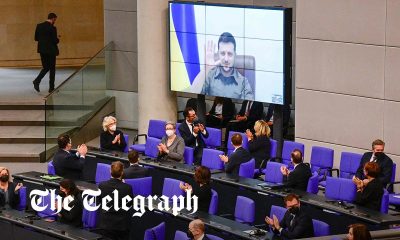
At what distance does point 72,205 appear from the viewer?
12.2 meters

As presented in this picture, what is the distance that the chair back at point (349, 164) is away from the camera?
14.8 metres

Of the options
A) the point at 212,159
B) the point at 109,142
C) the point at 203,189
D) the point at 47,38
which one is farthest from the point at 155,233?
the point at 47,38

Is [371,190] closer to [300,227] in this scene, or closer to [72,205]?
[300,227]

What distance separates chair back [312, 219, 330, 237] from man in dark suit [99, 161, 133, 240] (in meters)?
2.46

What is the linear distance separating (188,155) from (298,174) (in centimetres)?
286

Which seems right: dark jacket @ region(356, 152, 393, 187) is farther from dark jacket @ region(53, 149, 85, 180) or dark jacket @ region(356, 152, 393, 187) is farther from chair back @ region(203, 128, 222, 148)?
dark jacket @ region(53, 149, 85, 180)

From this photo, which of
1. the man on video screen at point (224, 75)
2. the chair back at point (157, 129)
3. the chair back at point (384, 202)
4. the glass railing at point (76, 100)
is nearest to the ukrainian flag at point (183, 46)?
the man on video screen at point (224, 75)

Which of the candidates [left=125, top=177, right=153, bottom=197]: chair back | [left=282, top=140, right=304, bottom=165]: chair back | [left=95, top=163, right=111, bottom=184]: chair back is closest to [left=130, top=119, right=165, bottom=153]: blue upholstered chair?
[left=282, top=140, right=304, bottom=165]: chair back

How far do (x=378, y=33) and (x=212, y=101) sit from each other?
5797 millimetres

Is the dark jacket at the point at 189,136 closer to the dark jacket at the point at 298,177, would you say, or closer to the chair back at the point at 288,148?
the chair back at the point at 288,148

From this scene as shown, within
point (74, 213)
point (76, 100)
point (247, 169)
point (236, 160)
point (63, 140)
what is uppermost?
point (76, 100)

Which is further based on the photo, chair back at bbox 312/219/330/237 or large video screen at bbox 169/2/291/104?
large video screen at bbox 169/2/291/104

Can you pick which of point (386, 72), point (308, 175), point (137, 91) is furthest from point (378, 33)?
point (137, 91)

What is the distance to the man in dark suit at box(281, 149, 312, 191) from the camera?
13500 mm
